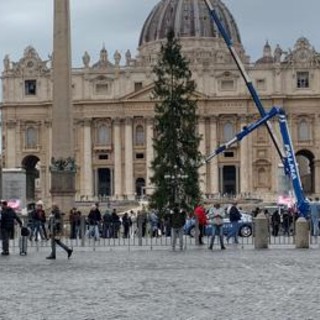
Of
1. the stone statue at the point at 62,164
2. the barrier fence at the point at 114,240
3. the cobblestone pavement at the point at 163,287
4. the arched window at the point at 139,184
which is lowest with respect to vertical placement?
the cobblestone pavement at the point at 163,287

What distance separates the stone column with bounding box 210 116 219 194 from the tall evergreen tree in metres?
52.7

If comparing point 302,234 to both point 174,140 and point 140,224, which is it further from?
point 174,140

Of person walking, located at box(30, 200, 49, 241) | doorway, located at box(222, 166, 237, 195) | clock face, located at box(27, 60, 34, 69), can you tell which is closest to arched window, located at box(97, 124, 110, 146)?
clock face, located at box(27, 60, 34, 69)

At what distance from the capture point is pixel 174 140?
45.6 metres

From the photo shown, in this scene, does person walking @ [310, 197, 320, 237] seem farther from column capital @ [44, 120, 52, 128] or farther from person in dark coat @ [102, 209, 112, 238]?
column capital @ [44, 120, 52, 128]

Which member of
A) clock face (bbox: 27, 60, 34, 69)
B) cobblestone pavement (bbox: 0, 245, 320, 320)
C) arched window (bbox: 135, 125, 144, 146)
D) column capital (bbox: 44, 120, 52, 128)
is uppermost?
clock face (bbox: 27, 60, 34, 69)

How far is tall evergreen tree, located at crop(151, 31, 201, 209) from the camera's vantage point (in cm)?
4400

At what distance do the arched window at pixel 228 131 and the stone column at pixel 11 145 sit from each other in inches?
817

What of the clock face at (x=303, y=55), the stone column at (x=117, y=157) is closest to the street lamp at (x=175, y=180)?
the stone column at (x=117, y=157)

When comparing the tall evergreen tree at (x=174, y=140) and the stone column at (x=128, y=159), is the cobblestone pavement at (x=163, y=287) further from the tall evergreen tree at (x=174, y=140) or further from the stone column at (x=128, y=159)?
the stone column at (x=128, y=159)

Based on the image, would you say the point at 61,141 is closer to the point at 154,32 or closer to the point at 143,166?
the point at 143,166

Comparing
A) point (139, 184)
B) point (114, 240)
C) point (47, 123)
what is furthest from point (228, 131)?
point (114, 240)

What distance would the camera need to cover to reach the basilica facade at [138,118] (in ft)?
334

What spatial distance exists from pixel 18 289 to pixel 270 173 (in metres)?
86.3
